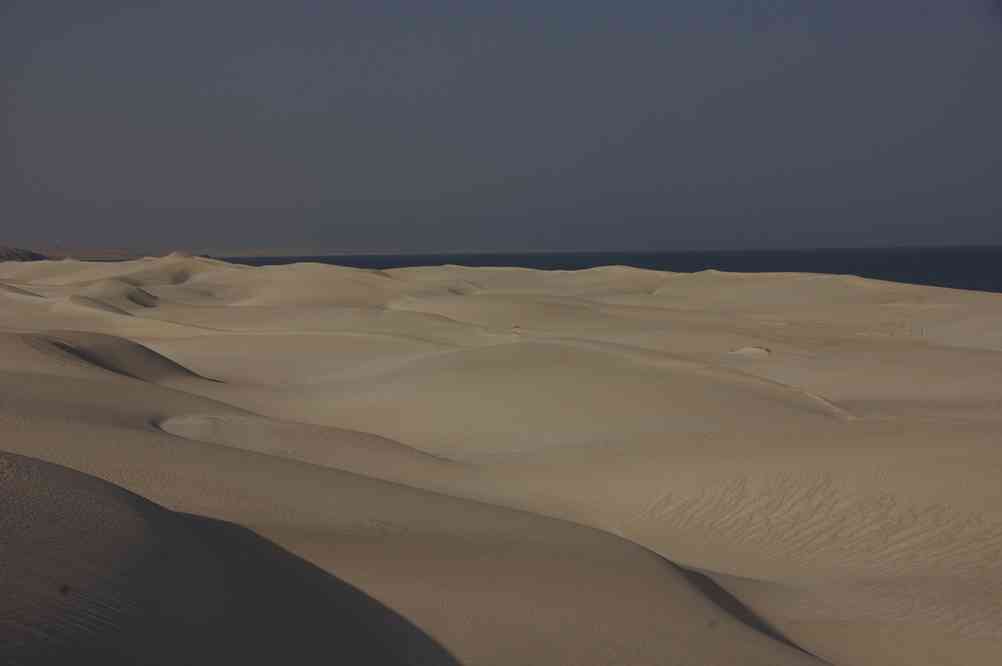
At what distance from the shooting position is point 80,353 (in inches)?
638

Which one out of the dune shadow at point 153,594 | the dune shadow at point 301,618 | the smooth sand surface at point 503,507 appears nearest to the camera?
the dune shadow at point 153,594

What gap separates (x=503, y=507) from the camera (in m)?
8.56

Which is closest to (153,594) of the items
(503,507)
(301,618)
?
(301,618)

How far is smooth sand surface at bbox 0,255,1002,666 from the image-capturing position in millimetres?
4969

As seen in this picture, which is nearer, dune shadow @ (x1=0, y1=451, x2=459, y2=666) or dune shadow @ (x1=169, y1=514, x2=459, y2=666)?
dune shadow @ (x1=0, y1=451, x2=459, y2=666)

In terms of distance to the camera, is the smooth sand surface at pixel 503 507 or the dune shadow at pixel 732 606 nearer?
the smooth sand surface at pixel 503 507

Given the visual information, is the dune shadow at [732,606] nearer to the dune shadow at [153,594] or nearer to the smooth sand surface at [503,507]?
the smooth sand surface at [503,507]

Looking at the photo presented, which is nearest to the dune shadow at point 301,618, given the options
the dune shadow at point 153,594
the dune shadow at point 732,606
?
the dune shadow at point 153,594

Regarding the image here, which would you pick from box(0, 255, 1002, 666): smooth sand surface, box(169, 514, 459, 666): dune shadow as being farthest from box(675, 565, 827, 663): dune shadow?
box(169, 514, 459, 666): dune shadow

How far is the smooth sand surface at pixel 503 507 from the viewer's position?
4969 millimetres

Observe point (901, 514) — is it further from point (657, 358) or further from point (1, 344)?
point (1, 344)

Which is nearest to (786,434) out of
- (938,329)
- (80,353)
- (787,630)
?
(787,630)

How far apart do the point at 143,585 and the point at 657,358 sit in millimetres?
12376

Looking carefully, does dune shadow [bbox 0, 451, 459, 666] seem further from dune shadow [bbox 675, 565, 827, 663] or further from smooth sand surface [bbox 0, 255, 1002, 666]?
dune shadow [bbox 675, 565, 827, 663]
